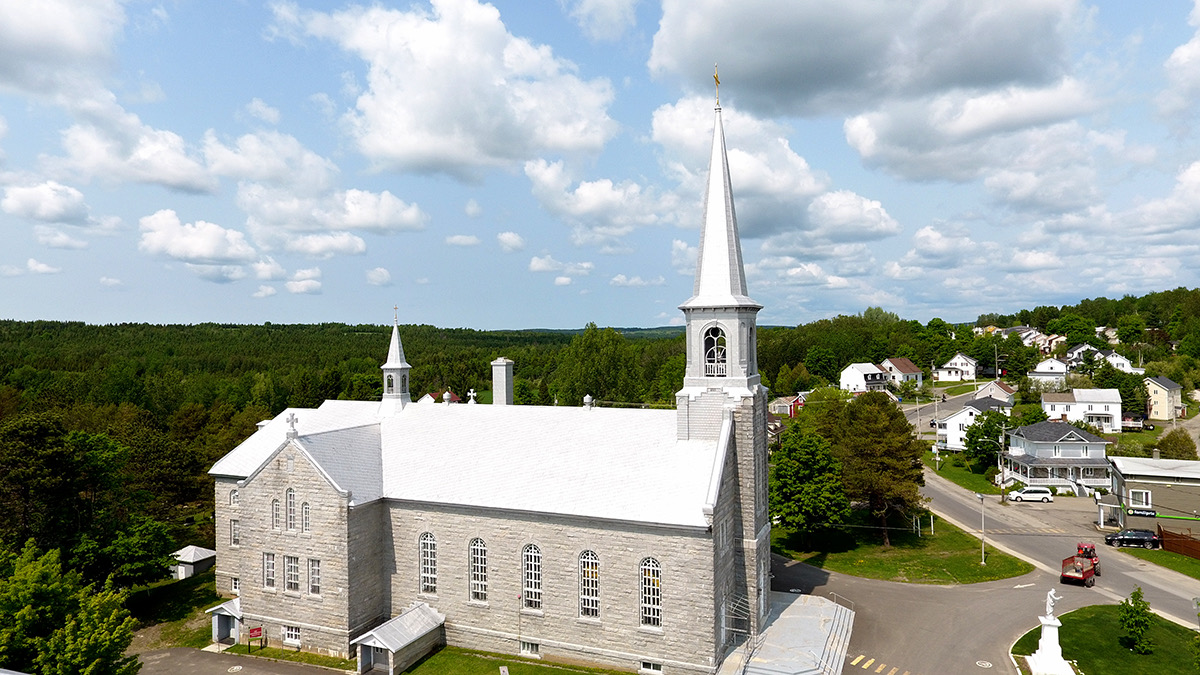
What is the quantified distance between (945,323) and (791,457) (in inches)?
6238

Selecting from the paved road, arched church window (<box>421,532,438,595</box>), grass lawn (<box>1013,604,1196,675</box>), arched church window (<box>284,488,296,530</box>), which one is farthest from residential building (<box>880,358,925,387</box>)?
arched church window (<box>284,488,296,530</box>)

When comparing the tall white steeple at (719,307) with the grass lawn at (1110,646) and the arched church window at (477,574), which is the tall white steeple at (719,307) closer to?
the arched church window at (477,574)

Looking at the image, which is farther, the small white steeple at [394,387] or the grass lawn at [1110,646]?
the small white steeple at [394,387]

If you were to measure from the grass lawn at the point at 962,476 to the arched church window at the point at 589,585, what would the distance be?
5455 centimetres

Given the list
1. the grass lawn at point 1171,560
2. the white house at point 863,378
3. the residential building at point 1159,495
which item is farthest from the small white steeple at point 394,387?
the white house at point 863,378

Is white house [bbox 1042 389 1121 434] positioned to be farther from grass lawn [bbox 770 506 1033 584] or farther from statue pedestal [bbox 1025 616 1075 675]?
statue pedestal [bbox 1025 616 1075 675]

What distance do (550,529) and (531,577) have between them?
2682 millimetres

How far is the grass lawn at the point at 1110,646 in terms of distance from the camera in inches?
1195

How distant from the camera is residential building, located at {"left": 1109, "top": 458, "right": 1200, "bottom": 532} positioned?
52.1 meters

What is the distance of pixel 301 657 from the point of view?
105ft

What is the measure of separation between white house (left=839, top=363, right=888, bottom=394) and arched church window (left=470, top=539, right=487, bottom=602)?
114m

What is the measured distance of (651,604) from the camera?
29.1 metres

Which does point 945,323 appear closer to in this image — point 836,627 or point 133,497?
point 836,627

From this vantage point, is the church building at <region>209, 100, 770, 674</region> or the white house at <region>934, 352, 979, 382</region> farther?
the white house at <region>934, 352, 979, 382</region>
